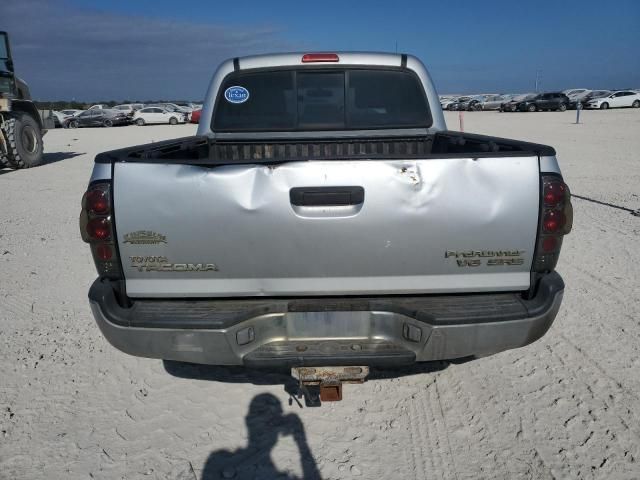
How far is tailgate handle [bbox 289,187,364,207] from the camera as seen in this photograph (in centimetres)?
239

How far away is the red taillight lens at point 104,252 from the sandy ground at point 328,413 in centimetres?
113

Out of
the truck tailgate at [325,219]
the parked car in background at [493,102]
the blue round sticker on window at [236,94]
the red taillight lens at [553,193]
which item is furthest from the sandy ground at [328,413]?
the parked car in background at [493,102]

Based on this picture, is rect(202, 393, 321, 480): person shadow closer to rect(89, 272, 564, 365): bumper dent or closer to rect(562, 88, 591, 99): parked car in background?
rect(89, 272, 564, 365): bumper dent

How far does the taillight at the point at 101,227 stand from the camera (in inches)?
94.9

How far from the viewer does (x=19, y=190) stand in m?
11.0

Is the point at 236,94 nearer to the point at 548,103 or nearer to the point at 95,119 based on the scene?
the point at 95,119

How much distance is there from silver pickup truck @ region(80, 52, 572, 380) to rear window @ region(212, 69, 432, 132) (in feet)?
5.86

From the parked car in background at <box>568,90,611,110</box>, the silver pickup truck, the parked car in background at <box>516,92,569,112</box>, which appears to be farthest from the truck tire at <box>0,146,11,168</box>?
the parked car in background at <box>568,90,611,110</box>

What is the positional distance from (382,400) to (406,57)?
9.65 feet

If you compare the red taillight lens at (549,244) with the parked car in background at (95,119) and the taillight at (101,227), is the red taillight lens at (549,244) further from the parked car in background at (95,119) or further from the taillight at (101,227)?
the parked car in background at (95,119)

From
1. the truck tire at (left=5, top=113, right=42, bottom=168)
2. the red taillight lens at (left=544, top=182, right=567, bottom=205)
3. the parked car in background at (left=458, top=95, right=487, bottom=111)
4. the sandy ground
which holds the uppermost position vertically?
the red taillight lens at (left=544, top=182, right=567, bottom=205)

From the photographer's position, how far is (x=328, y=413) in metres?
3.11

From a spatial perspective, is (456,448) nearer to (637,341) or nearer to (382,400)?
(382,400)

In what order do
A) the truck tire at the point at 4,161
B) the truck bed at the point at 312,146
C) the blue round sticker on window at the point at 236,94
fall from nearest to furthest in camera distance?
the truck bed at the point at 312,146 < the blue round sticker on window at the point at 236,94 < the truck tire at the point at 4,161
